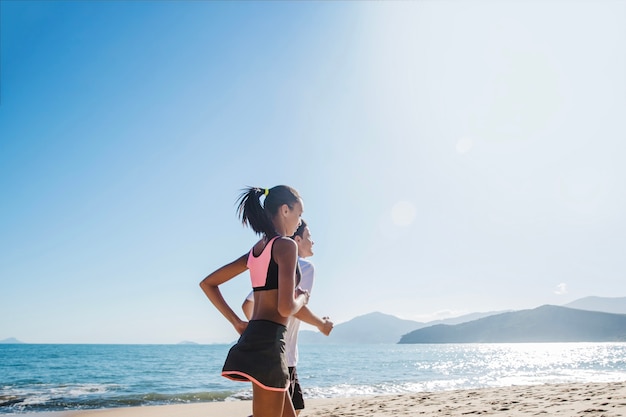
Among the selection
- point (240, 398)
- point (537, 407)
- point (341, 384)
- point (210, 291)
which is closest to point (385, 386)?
point (341, 384)

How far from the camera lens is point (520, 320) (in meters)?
144

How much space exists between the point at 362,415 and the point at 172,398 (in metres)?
8.70

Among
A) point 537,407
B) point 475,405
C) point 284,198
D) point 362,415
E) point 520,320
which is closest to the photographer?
point 284,198

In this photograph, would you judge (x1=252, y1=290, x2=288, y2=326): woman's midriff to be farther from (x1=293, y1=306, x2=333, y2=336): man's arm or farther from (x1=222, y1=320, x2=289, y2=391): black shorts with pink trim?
(x1=293, y1=306, x2=333, y2=336): man's arm

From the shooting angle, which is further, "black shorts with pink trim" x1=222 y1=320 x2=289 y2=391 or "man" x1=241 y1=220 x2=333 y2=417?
"man" x1=241 y1=220 x2=333 y2=417

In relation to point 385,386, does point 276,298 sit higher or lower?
higher

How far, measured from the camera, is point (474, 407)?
7.61m

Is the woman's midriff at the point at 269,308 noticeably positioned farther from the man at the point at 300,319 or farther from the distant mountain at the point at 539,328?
the distant mountain at the point at 539,328

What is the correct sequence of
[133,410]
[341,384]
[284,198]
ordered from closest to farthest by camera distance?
[284,198], [133,410], [341,384]

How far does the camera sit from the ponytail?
2297mm

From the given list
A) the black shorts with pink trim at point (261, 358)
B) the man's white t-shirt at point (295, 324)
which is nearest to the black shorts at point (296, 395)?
the man's white t-shirt at point (295, 324)

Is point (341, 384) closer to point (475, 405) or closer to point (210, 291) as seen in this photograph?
point (475, 405)

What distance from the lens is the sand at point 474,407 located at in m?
6.14

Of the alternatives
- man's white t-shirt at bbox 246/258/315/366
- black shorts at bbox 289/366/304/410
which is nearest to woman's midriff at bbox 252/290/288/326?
man's white t-shirt at bbox 246/258/315/366
